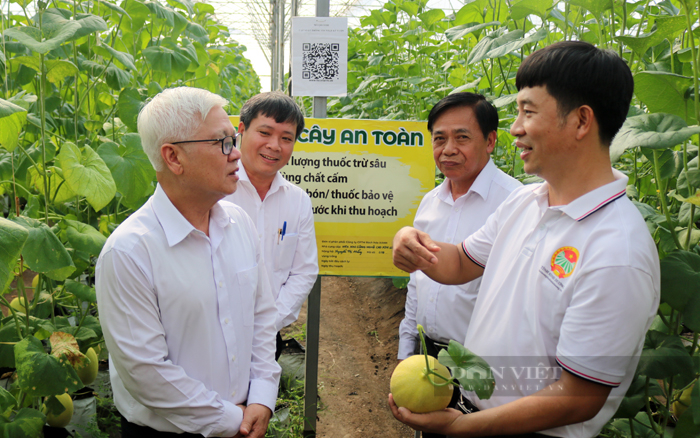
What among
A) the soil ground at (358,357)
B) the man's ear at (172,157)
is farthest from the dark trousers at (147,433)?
the soil ground at (358,357)

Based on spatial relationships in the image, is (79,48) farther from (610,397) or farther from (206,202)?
(610,397)

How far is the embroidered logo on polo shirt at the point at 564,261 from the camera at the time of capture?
1.15m

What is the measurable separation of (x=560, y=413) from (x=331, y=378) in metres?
2.66

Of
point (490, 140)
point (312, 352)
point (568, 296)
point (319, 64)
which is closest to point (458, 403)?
point (568, 296)

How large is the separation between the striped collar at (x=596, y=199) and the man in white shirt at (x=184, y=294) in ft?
3.12

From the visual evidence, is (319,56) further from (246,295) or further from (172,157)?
(246,295)

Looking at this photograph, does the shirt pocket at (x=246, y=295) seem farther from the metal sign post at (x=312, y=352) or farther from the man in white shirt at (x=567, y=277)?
the metal sign post at (x=312, y=352)

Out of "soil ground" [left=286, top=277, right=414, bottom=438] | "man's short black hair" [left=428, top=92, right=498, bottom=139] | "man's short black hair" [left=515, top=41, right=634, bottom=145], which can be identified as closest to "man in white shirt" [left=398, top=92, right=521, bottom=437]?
"man's short black hair" [left=428, top=92, right=498, bottom=139]

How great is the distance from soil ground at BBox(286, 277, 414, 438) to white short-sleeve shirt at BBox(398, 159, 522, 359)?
1.12m

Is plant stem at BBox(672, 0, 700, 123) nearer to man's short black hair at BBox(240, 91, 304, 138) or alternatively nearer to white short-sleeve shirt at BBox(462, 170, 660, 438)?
white short-sleeve shirt at BBox(462, 170, 660, 438)

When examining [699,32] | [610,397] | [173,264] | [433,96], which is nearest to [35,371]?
[173,264]

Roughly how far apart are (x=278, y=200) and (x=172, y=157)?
0.91 meters

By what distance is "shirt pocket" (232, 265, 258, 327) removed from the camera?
5.02 feet

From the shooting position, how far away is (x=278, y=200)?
2.33 m
